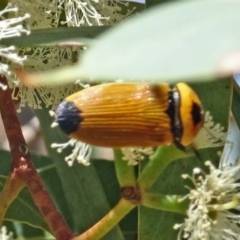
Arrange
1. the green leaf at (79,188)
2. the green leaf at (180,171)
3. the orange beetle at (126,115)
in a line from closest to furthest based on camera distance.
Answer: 1. the orange beetle at (126,115)
2. the green leaf at (180,171)
3. the green leaf at (79,188)

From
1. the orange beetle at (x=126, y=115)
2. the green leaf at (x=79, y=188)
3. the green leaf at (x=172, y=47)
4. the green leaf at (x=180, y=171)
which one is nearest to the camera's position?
the green leaf at (x=172, y=47)

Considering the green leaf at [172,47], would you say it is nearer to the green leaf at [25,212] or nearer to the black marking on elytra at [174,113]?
the black marking on elytra at [174,113]

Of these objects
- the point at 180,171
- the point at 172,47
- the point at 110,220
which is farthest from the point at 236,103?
the point at 172,47

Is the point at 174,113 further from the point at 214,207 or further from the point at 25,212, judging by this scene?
the point at 25,212

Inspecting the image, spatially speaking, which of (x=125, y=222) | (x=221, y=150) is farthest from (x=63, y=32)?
(x=125, y=222)

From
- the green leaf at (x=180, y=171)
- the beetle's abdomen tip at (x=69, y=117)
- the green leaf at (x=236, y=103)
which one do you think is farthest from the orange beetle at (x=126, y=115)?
the green leaf at (x=236, y=103)

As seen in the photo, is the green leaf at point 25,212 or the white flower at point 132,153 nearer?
the white flower at point 132,153
